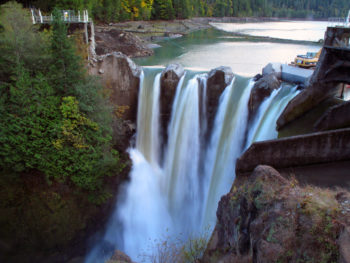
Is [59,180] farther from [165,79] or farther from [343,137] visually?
[343,137]

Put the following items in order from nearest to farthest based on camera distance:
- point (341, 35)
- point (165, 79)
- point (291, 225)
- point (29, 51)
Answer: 1. point (291, 225)
2. point (341, 35)
3. point (29, 51)
4. point (165, 79)

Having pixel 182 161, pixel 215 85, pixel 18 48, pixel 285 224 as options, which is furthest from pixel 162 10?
pixel 285 224

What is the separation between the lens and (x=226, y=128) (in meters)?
15.9

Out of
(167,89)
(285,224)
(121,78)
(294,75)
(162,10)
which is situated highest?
(162,10)

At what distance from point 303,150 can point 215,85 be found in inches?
302

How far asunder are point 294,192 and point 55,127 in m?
11.4

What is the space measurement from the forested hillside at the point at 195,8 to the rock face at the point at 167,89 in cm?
1829

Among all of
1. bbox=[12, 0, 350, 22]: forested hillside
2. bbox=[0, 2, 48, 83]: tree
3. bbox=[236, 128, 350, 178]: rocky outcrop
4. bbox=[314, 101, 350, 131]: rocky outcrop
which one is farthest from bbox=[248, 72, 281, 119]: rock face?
bbox=[12, 0, 350, 22]: forested hillside

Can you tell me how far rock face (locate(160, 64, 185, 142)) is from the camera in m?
17.9

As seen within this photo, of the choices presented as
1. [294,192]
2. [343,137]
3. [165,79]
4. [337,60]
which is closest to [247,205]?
[294,192]

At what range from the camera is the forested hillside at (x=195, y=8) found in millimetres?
50469

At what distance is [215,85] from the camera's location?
1712 centimetres

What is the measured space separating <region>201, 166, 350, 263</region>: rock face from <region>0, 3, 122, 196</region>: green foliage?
31.0ft

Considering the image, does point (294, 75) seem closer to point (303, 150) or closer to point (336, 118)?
point (336, 118)
